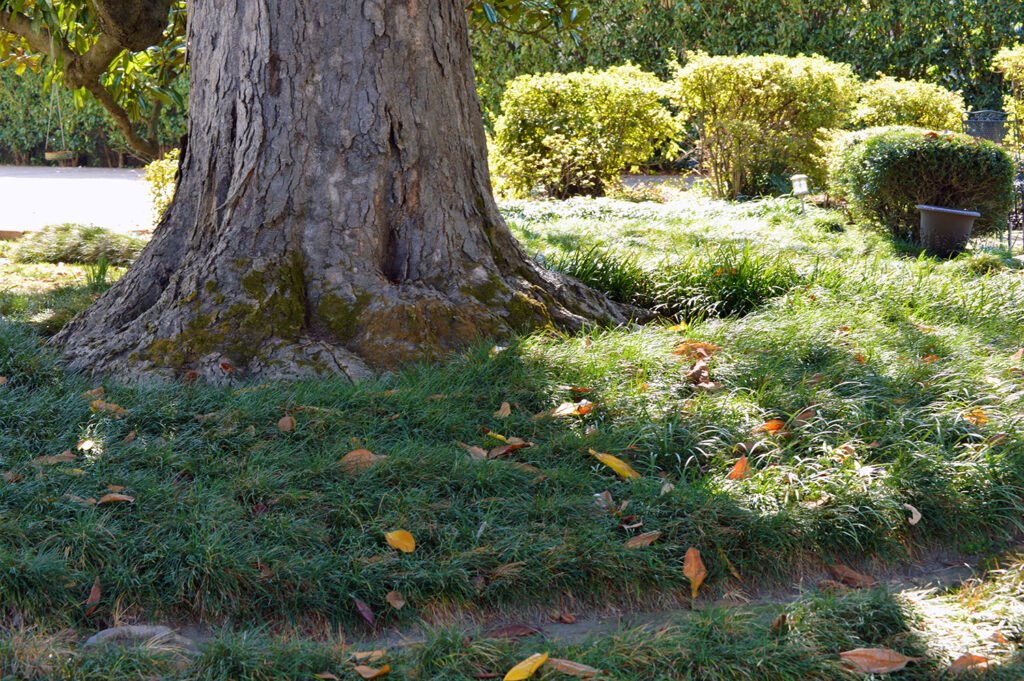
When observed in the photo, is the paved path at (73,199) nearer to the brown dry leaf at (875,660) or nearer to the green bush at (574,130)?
the green bush at (574,130)

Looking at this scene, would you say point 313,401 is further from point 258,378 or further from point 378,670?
point 378,670

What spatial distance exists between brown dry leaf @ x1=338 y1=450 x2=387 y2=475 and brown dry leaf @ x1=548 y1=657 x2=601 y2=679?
41.8 inches

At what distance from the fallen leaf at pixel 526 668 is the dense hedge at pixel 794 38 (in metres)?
12.8

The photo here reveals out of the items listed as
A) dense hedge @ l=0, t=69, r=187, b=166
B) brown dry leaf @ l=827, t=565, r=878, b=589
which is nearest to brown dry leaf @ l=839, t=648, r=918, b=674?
brown dry leaf @ l=827, t=565, r=878, b=589

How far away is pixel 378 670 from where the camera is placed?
2205 mm

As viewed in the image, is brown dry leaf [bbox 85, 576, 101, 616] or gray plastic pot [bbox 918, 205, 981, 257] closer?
brown dry leaf [bbox 85, 576, 101, 616]

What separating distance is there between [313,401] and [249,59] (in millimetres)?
1790

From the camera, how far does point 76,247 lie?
7.43 metres

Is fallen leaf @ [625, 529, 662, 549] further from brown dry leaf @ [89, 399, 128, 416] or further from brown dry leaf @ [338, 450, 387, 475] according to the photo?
brown dry leaf @ [89, 399, 128, 416]

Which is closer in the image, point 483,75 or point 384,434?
point 384,434

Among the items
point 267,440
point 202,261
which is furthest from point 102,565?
point 202,261

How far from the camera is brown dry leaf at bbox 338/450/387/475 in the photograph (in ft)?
9.93

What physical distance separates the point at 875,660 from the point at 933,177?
6.64 metres

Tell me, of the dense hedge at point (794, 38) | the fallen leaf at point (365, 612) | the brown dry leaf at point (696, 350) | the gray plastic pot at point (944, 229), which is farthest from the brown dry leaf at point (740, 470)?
the dense hedge at point (794, 38)
